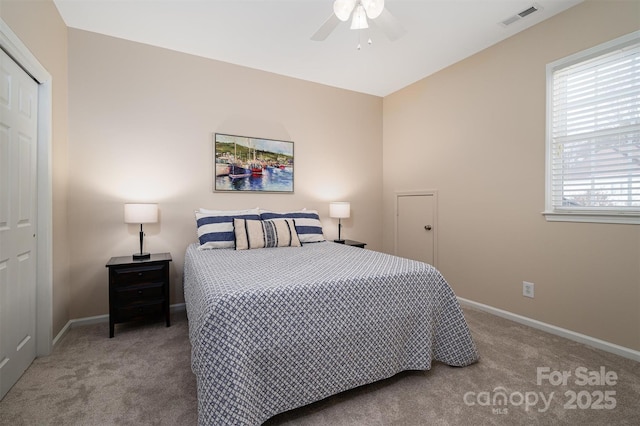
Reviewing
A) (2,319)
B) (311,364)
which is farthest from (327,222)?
(2,319)

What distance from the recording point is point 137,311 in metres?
2.58

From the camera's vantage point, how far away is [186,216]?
3.19 metres

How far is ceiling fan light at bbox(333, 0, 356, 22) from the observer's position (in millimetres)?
1878

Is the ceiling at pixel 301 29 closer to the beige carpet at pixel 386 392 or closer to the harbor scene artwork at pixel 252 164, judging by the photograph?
the harbor scene artwork at pixel 252 164

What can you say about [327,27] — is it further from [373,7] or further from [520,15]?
Result: [520,15]

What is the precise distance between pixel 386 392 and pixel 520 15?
318cm

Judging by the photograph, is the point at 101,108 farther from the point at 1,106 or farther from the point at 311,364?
the point at 311,364

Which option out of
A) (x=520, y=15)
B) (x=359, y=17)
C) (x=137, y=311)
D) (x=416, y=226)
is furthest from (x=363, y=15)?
(x=137, y=311)

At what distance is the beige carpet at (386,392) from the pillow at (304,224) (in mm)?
1511

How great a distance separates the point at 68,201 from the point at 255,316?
8.18ft

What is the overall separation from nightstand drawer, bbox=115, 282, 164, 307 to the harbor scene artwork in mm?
1211

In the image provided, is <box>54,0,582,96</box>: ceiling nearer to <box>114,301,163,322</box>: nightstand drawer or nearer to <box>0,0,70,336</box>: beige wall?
<box>0,0,70,336</box>: beige wall

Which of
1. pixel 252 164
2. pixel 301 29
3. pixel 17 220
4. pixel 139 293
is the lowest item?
pixel 139 293

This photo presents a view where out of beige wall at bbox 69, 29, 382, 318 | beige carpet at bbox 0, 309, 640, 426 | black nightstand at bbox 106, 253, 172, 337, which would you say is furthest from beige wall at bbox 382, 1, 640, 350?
black nightstand at bbox 106, 253, 172, 337
